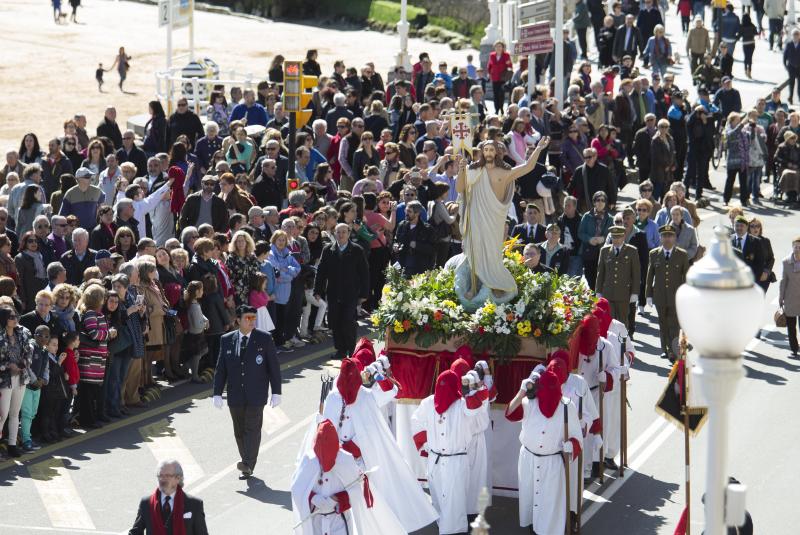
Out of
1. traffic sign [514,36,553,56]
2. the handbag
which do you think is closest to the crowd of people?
the handbag

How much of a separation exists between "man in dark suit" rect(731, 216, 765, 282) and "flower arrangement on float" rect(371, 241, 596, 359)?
6478 millimetres

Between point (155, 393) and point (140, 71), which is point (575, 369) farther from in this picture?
point (140, 71)

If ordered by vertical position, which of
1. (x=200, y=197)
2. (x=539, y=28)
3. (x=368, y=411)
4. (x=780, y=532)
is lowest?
(x=780, y=532)

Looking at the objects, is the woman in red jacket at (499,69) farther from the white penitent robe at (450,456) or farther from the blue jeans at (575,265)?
the white penitent robe at (450,456)

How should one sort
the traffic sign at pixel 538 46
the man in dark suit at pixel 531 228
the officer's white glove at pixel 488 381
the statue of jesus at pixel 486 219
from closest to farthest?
1. the officer's white glove at pixel 488 381
2. the statue of jesus at pixel 486 219
3. the man in dark suit at pixel 531 228
4. the traffic sign at pixel 538 46

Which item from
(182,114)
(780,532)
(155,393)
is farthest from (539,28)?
(780,532)

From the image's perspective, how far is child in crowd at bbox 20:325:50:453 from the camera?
16.6 metres

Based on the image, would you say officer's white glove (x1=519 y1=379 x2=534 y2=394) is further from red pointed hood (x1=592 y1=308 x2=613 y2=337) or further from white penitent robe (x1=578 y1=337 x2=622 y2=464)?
red pointed hood (x1=592 y1=308 x2=613 y2=337)

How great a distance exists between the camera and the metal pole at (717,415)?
7.64m

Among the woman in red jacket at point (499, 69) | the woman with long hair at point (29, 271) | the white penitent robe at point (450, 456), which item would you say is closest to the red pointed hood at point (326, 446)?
the white penitent robe at point (450, 456)

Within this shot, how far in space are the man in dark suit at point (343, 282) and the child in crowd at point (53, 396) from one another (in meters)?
4.33

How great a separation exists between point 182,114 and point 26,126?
16.9m

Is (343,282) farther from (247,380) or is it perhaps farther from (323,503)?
(323,503)

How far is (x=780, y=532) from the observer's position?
14852 mm
